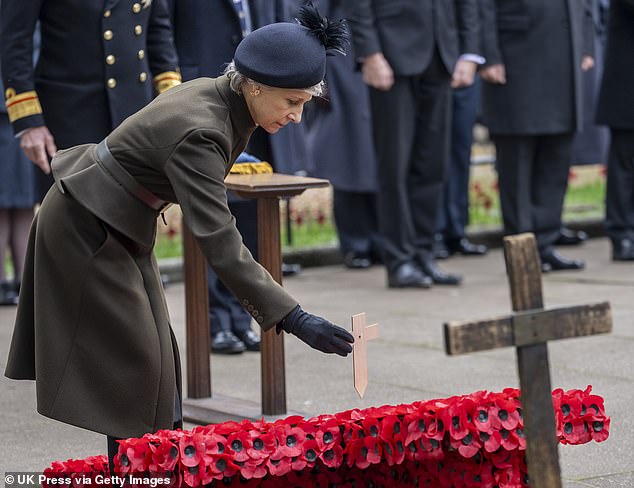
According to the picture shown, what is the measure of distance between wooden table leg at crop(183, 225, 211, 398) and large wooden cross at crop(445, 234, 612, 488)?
2.35 meters

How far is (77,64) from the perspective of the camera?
17.9ft

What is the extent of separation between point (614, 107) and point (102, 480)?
6107 millimetres

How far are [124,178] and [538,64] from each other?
16.9 ft

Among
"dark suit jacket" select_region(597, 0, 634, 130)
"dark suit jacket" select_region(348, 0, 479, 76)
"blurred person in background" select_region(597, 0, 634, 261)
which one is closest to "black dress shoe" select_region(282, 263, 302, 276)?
"dark suit jacket" select_region(348, 0, 479, 76)

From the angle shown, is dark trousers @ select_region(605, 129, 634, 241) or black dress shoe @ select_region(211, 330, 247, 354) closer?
black dress shoe @ select_region(211, 330, 247, 354)

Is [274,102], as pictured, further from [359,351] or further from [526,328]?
[526,328]

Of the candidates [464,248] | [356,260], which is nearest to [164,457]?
[356,260]

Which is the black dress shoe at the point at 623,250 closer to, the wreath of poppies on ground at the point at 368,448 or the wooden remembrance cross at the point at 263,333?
the wooden remembrance cross at the point at 263,333

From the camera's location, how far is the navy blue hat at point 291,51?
3785 mm

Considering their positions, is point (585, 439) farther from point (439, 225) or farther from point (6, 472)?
point (439, 225)

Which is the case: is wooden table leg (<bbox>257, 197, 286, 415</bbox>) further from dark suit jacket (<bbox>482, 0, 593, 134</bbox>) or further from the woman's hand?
dark suit jacket (<bbox>482, 0, 593, 134</bbox>)

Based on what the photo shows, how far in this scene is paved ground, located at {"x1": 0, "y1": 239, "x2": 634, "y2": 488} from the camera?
481 centimetres

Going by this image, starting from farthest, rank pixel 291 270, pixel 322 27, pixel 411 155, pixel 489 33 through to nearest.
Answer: pixel 291 270 < pixel 489 33 < pixel 411 155 < pixel 322 27

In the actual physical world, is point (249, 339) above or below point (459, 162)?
above
